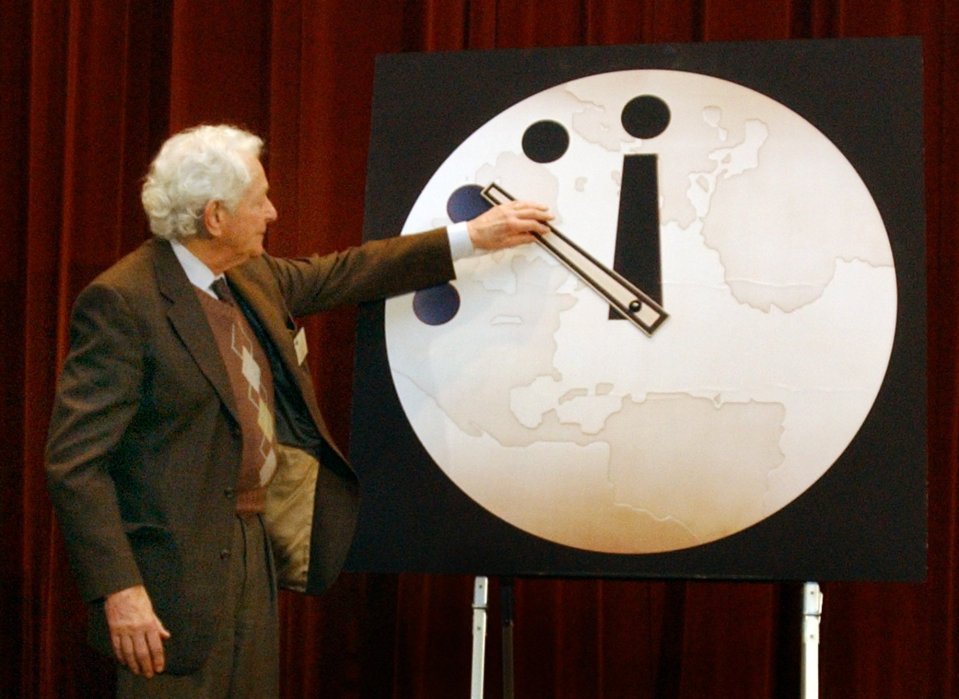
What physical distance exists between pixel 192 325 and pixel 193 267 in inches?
6.3

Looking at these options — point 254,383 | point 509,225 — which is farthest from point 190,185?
point 509,225

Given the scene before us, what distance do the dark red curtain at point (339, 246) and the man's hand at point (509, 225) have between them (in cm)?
75

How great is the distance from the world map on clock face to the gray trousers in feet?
1.27

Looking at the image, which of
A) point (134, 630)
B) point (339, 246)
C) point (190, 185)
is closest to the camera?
point (134, 630)

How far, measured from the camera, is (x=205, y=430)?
6.99 ft

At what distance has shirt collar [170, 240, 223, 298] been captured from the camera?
227 centimetres

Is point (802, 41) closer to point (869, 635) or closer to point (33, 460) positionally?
point (869, 635)

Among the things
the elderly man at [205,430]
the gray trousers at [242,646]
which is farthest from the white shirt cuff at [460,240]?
the gray trousers at [242,646]

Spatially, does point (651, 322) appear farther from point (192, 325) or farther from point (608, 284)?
point (192, 325)

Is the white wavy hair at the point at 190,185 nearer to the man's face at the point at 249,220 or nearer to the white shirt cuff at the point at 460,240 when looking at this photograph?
the man's face at the point at 249,220

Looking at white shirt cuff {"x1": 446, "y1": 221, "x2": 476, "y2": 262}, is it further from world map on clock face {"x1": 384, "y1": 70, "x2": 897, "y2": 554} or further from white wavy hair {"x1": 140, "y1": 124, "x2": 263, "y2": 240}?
white wavy hair {"x1": 140, "y1": 124, "x2": 263, "y2": 240}

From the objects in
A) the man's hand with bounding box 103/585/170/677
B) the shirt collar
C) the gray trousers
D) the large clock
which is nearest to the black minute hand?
the large clock

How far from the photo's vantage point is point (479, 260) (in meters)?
2.43

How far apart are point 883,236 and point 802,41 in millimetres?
409
